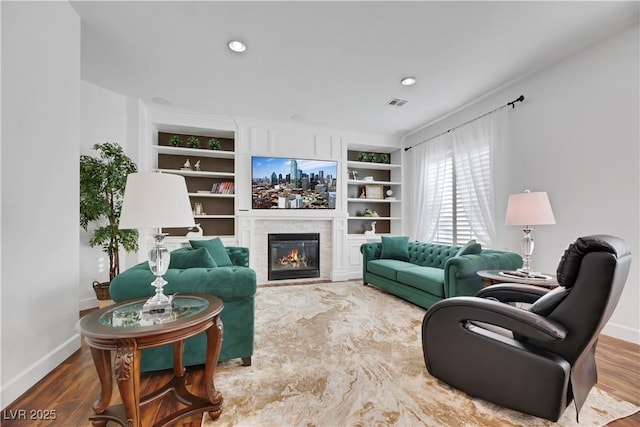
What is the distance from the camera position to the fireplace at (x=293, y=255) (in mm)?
4957

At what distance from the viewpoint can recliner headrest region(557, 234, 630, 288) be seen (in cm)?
129

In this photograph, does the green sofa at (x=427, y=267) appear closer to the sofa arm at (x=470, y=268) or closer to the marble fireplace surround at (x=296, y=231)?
the sofa arm at (x=470, y=268)

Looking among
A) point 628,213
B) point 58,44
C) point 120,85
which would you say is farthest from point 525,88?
point 120,85

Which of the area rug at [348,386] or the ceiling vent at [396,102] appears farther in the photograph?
the ceiling vent at [396,102]

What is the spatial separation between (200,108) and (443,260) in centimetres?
409

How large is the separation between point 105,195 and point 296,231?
2.76 m

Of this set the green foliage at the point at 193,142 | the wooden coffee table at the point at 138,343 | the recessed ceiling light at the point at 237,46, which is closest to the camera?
the wooden coffee table at the point at 138,343

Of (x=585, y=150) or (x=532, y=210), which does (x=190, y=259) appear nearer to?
(x=532, y=210)

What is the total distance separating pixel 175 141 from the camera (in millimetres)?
4539

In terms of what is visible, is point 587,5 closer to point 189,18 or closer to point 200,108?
point 189,18

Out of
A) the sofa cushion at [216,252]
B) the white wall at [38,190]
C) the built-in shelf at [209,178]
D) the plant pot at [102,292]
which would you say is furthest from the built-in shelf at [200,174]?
Answer: the white wall at [38,190]

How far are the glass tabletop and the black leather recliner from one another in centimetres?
146

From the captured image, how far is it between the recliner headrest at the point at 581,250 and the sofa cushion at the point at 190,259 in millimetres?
2212

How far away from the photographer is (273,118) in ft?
15.6
